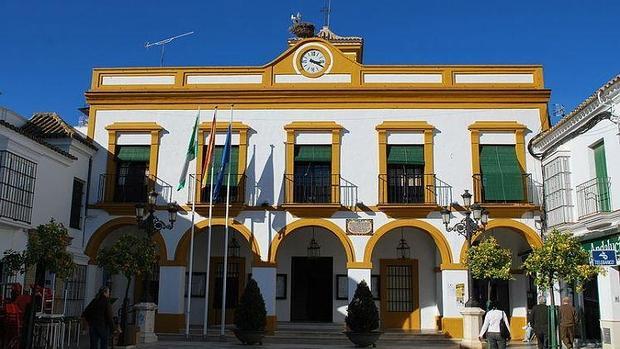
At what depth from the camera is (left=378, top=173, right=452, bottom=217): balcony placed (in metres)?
18.4

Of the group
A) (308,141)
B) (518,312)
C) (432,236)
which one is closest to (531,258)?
(432,236)

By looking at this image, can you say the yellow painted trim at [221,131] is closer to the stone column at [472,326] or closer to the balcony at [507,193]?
the balcony at [507,193]

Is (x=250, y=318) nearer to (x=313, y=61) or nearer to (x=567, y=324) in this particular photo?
(x=567, y=324)

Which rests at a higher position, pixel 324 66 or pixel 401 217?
pixel 324 66

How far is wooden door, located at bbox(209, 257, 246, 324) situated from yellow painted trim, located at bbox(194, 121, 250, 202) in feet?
8.37

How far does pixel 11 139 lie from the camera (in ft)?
49.9

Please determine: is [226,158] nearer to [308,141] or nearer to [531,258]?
[308,141]

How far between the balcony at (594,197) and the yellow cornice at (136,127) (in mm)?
11950

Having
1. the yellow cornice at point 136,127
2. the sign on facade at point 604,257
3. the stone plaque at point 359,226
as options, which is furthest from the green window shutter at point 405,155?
the sign on facade at point 604,257

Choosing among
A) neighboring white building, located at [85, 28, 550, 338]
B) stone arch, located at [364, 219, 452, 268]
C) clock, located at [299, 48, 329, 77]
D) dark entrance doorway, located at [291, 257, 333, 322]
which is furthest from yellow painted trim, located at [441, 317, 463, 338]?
clock, located at [299, 48, 329, 77]

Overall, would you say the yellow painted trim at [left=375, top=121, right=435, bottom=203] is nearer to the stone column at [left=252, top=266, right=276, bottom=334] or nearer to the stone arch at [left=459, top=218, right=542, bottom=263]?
the stone arch at [left=459, top=218, right=542, bottom=263]

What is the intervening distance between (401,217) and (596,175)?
5.38 metres

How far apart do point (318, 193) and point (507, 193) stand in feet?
17.8

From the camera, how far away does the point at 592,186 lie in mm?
15180
